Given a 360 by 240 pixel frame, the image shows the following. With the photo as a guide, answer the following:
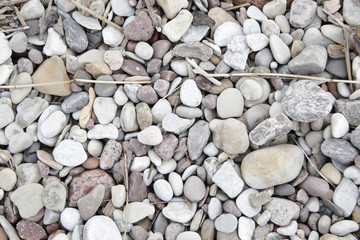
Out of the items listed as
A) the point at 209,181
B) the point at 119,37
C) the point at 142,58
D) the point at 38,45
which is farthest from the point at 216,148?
the point at 38,45

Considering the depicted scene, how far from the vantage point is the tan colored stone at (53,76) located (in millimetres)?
1740

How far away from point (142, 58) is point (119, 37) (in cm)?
17

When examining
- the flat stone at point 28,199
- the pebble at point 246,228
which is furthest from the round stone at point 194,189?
the flat stone at point 28,199

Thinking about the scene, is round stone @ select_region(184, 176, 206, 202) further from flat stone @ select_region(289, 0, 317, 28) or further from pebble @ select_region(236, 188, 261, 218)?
flat stone @ select_region(289, 0, 317, 28)

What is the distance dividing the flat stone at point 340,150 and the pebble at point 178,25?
35.6 inches

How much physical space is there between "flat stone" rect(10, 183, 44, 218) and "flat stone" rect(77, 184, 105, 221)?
0.70 feet

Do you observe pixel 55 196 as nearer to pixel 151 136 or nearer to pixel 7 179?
pixel 7 179

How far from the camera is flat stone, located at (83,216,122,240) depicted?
1.54m

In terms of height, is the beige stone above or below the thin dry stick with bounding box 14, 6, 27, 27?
below

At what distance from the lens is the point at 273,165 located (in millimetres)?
1563

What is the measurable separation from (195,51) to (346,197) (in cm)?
103

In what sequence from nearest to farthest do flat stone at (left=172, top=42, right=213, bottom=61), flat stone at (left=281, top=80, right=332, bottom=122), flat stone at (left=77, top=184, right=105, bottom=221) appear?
flat stone at (left=281, top=80, right=332, bottom=122) → flat stone at (left=77, top=184, right=105, bottom=221) → flat stone at (left=172, top=42, right=213, bottom=61)

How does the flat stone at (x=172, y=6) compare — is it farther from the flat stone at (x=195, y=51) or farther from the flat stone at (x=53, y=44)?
the flat stone at (x=53, y=44)

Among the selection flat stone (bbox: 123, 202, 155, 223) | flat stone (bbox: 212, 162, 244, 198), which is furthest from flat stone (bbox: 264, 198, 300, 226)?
flat stone (bbox: 123, 202, 155, 223)
